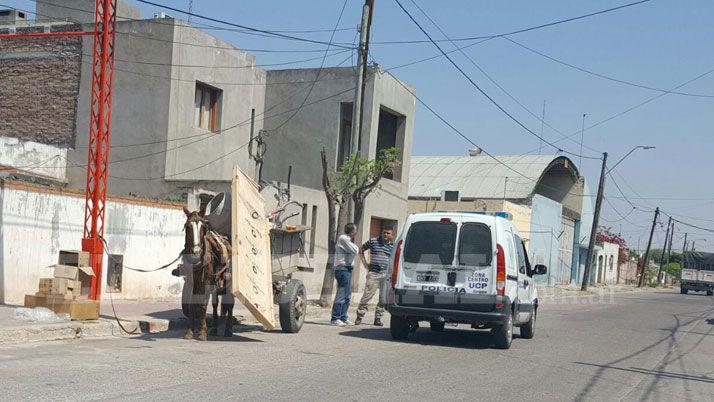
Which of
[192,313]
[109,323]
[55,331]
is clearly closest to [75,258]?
[109,323]

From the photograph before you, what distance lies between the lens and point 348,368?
9.62 meters

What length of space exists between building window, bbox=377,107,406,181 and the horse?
17.4 metres

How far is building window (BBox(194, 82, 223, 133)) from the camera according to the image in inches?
939

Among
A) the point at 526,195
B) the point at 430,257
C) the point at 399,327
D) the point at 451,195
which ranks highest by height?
the point at 526,195

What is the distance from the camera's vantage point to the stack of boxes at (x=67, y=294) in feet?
39.4

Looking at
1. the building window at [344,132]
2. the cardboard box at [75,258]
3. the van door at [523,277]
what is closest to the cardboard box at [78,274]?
the cardboard box at [75,258]

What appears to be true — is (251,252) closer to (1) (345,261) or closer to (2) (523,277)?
(1) (345,261)

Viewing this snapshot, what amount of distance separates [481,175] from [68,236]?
3924 centimetres

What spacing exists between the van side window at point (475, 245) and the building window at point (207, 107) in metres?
12.9

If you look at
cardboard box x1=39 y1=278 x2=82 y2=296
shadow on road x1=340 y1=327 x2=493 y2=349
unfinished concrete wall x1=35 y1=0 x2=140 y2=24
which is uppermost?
unfinished concrete wall x1=35 y1=0 x2=140 y2=24

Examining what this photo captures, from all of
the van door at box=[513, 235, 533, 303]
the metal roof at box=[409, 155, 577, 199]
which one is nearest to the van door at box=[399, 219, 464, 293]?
the van door at box=[513, 235, 533, 303]

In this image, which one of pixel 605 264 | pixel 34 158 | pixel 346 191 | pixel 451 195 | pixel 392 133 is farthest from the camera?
pixel 605 264

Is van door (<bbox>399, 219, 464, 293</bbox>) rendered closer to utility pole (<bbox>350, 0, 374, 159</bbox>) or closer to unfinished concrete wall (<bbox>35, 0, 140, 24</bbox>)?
utility pole (<bbox>350, 0, 374, 159</bbox>)

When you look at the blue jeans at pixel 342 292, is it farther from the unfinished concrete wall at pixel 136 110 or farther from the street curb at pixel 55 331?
the unfinished concrete wall at pixel 136 110
